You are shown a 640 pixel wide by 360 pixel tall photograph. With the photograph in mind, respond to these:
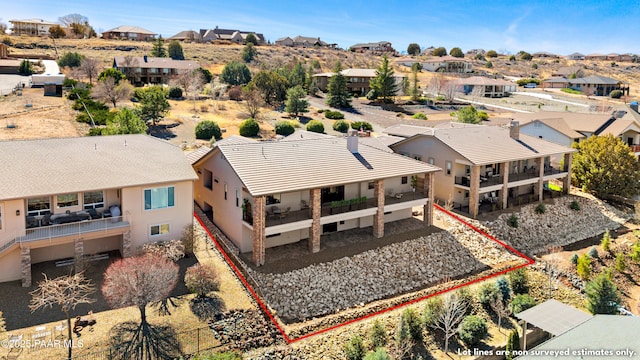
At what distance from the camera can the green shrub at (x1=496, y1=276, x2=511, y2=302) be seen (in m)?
28.5

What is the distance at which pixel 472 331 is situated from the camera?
24.4 m

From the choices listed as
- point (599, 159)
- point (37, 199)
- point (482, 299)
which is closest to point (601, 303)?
point (482, 299)

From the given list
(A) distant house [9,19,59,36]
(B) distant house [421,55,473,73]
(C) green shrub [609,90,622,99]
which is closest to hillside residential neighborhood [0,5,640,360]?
(C) green shrub [609,90,622,99]

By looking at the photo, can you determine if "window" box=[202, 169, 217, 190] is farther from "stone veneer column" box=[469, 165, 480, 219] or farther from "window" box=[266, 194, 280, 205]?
"stone veneer column" box=[469, 165, 480, 219]

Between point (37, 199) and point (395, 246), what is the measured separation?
21.5 m

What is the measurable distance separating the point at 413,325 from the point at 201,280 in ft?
36.3

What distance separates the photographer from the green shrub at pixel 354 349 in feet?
72.9

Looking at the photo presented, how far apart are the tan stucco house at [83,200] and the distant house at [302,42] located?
145422mm

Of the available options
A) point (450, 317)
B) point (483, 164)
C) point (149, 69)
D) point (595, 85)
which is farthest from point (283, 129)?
point (595, 85)

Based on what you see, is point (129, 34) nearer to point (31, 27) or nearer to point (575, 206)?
point (31, 27)

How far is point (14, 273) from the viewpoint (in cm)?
2477

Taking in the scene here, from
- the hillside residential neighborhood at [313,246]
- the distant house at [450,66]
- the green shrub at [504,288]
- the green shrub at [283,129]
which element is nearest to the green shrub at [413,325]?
the hillside residential neighborhood at [313,246]

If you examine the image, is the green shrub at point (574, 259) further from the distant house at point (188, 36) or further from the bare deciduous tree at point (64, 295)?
the distant house at point (188, 36)

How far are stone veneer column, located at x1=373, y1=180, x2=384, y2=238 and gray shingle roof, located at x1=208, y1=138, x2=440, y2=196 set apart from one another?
1014 mm
